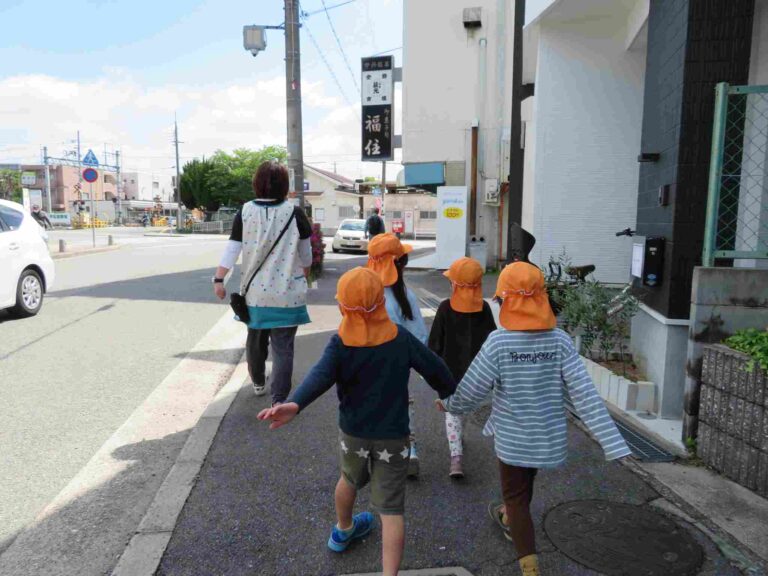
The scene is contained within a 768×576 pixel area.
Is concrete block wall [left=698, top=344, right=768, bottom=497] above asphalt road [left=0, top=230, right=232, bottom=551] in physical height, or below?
above

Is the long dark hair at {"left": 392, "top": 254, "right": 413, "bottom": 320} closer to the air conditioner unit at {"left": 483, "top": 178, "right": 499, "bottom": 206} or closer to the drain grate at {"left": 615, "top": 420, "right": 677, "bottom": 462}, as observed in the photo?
the drain grate at {"left": 615, "top": 420, "right": 677, "bottom": 462}

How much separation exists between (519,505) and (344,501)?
754mm

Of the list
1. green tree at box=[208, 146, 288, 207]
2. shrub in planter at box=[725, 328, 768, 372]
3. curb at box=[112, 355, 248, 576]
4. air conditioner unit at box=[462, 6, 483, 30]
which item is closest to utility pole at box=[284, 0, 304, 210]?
air conditioner unit at box=[462, 6, 483, 30]

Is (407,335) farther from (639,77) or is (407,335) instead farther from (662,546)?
(639,77)

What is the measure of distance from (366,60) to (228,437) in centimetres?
1258

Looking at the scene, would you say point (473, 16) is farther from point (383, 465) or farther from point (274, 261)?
point (383, 465)

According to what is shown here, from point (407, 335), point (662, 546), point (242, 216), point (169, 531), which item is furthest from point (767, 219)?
point (169, 531)

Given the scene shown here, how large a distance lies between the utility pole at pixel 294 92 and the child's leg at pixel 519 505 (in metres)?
8.37

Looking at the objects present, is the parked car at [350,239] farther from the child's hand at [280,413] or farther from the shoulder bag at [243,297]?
the child's hand at [280,413]

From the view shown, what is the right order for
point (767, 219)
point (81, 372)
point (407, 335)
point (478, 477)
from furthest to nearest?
1. point (81, 372)
2. point (767, 219)
3. point (478, 477)
4. point (407, 335)

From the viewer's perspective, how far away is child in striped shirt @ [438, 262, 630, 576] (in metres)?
2.30

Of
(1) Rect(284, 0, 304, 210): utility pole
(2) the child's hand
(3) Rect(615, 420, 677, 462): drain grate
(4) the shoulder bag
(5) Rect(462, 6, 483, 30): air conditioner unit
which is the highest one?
(5) Rect(462, 6, 483, 30): air conditioner unit

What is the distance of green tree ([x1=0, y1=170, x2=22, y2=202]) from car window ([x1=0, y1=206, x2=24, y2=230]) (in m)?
66.4

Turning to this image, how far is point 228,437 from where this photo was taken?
386 centimetres
